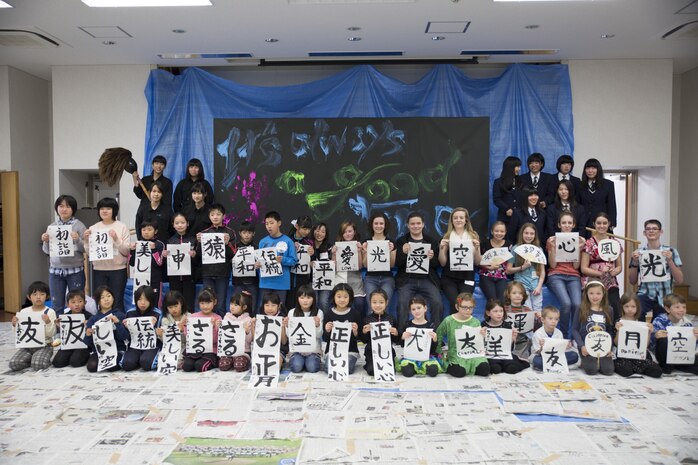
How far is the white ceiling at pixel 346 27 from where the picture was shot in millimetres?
5906

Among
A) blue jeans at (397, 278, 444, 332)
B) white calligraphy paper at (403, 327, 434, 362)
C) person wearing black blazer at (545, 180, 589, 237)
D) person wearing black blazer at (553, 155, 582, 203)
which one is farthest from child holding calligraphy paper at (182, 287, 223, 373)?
person wearing black blazer at (553, 155, 582, 203)

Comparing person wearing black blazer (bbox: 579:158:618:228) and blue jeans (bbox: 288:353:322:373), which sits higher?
person wearing black blazer (bbox: 579:158:618:228)

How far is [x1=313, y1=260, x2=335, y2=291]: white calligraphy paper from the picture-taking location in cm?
582

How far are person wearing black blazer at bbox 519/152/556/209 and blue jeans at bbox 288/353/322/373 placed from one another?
3.44 metres

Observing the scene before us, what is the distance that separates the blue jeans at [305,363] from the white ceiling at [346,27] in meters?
3.39

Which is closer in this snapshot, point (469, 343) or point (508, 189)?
point (469, 343)

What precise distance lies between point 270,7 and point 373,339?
11.3 feet

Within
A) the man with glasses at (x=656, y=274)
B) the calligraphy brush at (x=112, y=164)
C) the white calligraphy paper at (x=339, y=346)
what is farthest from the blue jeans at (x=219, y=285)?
the man with glasses at (x=656, y=274)

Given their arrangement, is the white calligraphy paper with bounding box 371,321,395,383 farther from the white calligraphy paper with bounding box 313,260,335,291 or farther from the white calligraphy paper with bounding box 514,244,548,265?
the white calligraphy paper with bounding box 514,244,548,265

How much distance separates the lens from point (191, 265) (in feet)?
19.5

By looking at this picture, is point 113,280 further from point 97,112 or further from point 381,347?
point 97,112

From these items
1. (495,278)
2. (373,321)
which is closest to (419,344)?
(373,321)

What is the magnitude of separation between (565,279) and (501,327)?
52.0 inches

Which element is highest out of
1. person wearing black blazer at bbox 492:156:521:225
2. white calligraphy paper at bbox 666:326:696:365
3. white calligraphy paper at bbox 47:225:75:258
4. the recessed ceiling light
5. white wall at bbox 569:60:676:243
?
the recessed ceiling light
